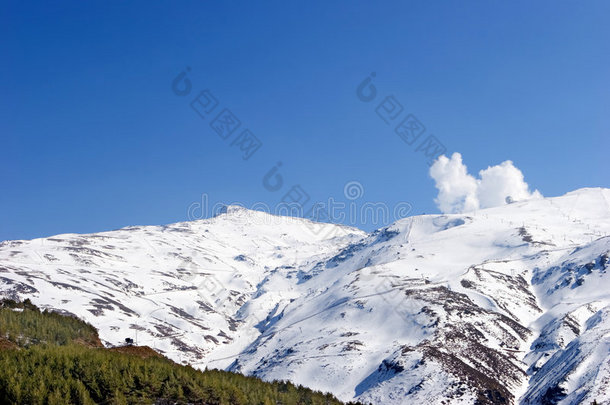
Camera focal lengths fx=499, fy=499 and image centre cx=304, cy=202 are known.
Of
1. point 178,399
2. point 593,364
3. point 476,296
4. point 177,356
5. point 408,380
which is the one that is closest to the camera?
point 178,399

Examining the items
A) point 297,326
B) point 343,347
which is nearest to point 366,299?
point 297,326

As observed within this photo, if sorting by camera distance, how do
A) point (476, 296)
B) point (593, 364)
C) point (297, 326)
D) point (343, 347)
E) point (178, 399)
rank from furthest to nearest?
point (297, 326) < point (476, 296) < point (343, 347) < point (593, 364) < point (178, 399)

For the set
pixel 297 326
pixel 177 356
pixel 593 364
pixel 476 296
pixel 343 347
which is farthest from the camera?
pixel 177 356

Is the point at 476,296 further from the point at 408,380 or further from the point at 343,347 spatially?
the point at 408,380

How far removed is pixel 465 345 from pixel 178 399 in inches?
4512

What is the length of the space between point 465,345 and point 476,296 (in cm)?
4496

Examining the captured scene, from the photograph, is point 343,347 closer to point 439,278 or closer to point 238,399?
point 439,278

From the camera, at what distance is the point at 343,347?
136500 mm

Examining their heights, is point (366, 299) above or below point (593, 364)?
above

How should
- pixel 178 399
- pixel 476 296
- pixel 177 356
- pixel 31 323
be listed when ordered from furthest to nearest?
pixel 177 356
pixel 476 296
pixel 31 323
pixel 178 399

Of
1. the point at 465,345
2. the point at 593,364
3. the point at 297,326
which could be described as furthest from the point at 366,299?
the point at 593,364

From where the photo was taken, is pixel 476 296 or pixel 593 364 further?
pixel 476 296

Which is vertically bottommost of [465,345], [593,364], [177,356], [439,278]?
[593,364]

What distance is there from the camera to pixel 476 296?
16738 centimetres
